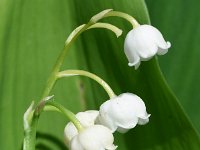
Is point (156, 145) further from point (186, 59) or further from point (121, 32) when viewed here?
point (186, 59)

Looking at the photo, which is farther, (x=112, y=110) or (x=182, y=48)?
(x=182, y=48)

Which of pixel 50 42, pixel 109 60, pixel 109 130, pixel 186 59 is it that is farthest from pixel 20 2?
pixel 186 59

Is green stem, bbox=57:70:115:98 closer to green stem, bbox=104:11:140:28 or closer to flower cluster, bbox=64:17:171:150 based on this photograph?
flower cluster, bbox=64:17:171:150

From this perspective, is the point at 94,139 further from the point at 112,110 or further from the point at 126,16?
the point at 126,16

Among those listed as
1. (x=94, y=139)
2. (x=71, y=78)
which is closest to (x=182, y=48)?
(x=71, y=78)

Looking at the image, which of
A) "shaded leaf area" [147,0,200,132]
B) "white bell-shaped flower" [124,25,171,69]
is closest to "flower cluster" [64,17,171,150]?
"white bell-shaped flower" [124,25,171,69]

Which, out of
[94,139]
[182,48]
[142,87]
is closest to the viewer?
[94,139]
